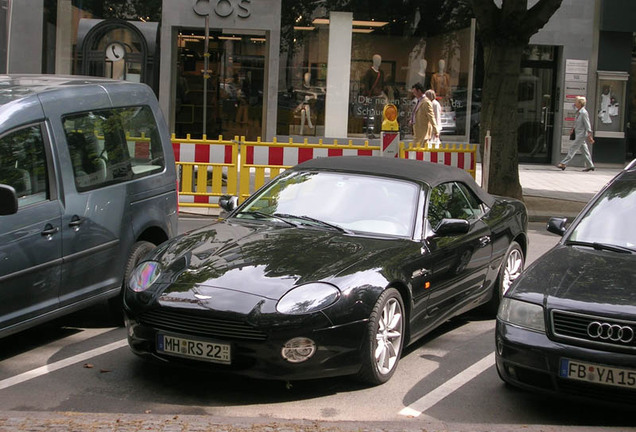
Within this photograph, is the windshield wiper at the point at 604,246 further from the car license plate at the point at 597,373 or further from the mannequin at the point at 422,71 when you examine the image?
the mannequin at the point at 422,71

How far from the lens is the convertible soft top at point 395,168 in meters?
7.22

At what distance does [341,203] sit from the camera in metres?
6.93

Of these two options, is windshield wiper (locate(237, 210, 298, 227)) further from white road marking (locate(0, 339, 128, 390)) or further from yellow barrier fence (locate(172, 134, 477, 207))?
yellow barrier fence (locate(172, 134, 477, 207))

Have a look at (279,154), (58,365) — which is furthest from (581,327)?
(279,154)

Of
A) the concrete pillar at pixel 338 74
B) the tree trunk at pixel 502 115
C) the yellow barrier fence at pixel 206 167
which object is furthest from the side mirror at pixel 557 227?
the concrete pillar at pixel 338 74

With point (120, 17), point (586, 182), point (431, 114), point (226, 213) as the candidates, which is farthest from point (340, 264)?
point (120, 17)

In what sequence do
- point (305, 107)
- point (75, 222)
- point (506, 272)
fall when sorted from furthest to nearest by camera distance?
point (305, 107) → point (506, 272) → point (75, 222)

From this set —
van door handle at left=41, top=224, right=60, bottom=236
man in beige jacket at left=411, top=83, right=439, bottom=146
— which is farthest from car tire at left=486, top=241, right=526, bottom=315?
man in beige jacket at left=411, top=83, right=439, bottom=146

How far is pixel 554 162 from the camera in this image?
24156mm

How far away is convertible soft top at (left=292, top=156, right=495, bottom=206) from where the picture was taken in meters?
Answer: 7.22

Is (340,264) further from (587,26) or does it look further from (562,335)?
(587,26)

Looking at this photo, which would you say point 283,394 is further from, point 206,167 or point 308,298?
point 206,167

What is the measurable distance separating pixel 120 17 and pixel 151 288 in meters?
18.1

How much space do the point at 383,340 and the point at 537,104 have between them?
63.7ft
